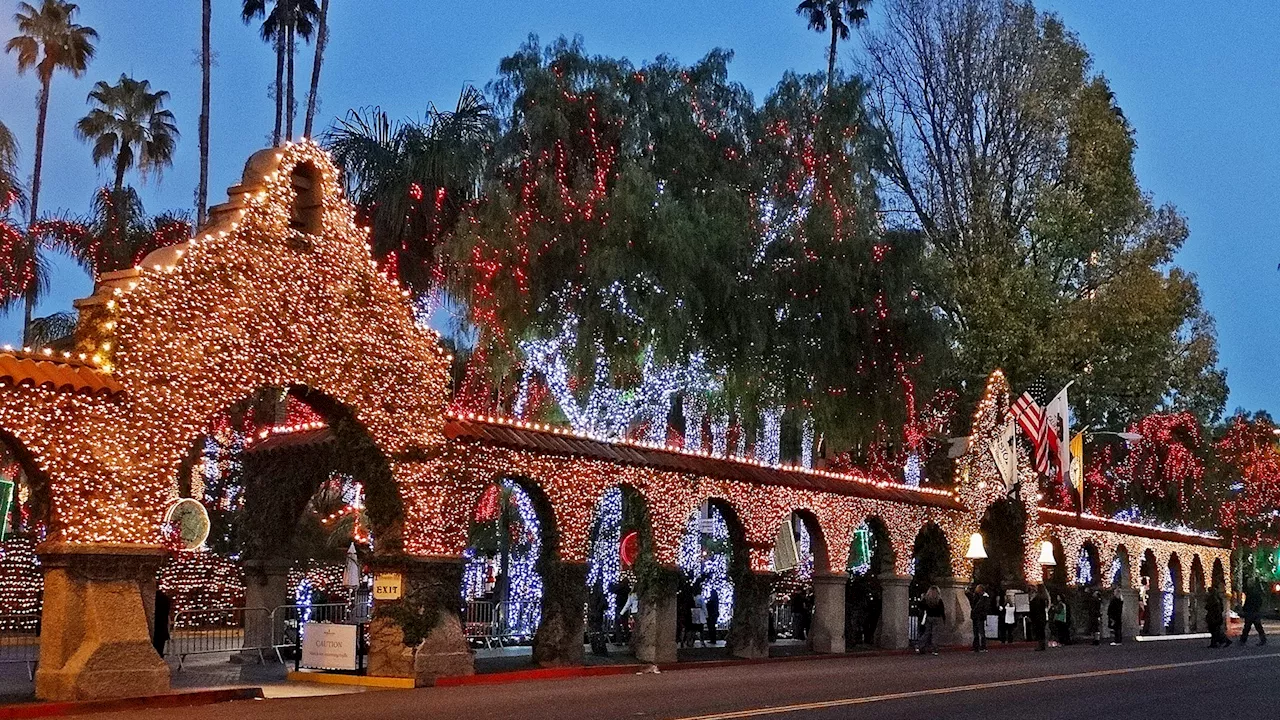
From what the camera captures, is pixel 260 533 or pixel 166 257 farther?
pixel 260 533

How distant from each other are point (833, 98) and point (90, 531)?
66.8 feet

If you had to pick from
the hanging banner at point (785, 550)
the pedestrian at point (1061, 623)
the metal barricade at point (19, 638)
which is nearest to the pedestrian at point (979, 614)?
the hanging banner at point (785, 550)

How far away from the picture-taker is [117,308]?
16.1 metres

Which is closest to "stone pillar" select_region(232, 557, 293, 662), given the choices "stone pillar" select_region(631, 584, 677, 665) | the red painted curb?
the red painted curb

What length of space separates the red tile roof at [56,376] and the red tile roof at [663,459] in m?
5.34

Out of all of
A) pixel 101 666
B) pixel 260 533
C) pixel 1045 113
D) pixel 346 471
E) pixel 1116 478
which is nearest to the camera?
pixel 101 666

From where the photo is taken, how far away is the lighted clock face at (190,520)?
17.1m

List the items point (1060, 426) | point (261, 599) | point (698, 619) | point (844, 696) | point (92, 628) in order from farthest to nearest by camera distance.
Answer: point (1060, 426), point (698, 619), point (261, 599), point (844, 696), point (92, 628)

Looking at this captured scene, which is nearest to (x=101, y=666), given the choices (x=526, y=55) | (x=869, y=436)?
(x=526, y=55)

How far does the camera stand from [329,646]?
1988cm

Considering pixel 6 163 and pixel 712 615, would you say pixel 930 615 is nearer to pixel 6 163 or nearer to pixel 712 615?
pixel 712 615

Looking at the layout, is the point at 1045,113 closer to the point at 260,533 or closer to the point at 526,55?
the point at 526,55

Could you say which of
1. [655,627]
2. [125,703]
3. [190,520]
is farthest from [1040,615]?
[125,703]

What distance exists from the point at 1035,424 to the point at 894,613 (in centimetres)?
670
